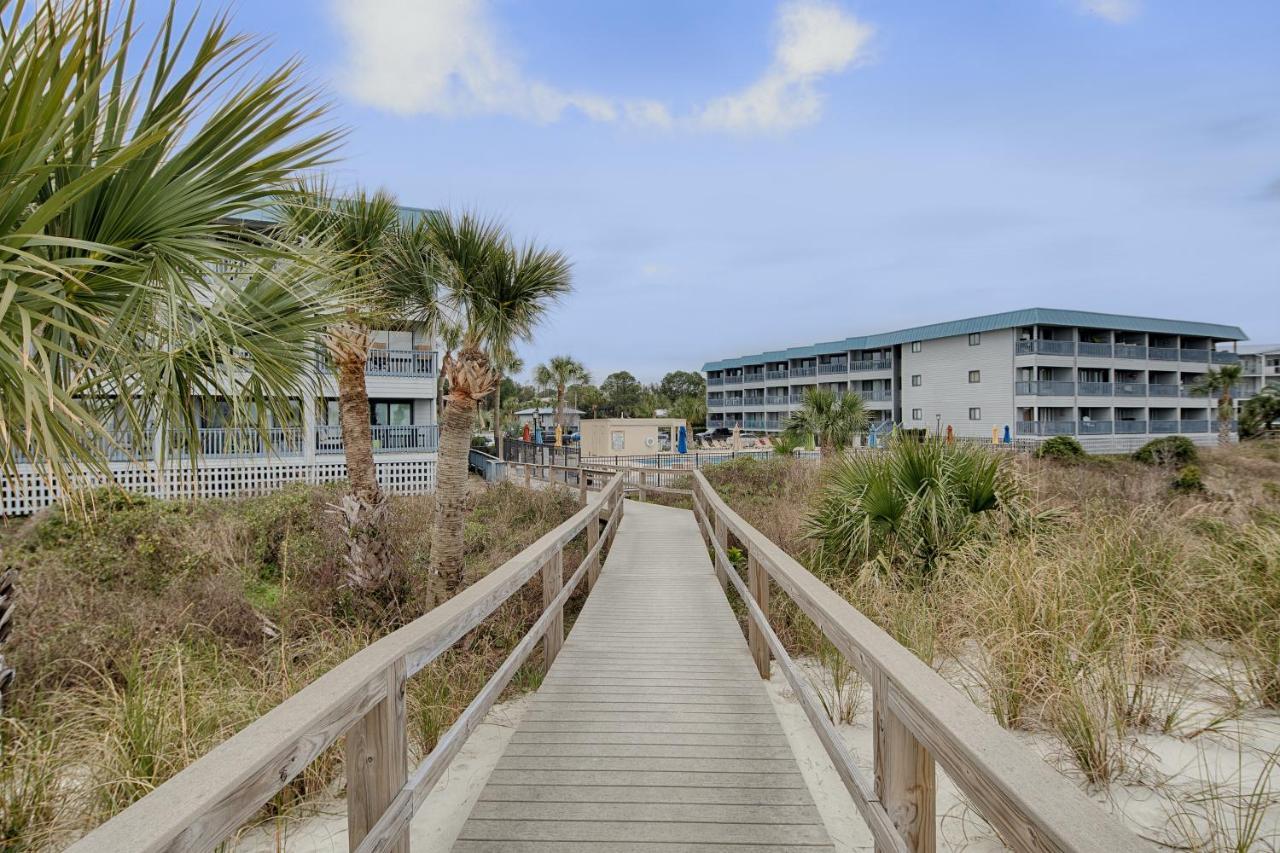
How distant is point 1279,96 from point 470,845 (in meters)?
20.2

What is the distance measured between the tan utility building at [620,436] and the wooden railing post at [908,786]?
116 feet

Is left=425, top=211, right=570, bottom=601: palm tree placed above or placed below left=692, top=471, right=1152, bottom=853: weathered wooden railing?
above

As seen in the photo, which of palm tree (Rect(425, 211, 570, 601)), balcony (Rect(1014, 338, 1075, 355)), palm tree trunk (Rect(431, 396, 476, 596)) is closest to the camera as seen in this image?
palm tree trunk (Rect(431, 396, 476, 596))

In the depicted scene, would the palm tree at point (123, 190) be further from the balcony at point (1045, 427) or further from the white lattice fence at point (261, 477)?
the balcony at point (1045, 427)

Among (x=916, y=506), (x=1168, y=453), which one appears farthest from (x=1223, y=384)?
(x=916, y=506)

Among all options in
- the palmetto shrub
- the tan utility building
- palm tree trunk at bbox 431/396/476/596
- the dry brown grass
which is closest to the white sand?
the dry brown grass

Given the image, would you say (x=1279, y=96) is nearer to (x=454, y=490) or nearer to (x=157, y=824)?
(x=454, y=490)

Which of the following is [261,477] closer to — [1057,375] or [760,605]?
[760,605]

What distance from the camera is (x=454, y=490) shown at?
8.42 metres

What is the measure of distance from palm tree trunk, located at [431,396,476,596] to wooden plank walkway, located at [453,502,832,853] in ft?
8.63

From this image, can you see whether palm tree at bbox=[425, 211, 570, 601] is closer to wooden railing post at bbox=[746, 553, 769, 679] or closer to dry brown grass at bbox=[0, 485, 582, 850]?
dry brown grass at bbox=[0, 485, 582, 850]

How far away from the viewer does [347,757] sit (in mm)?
2094

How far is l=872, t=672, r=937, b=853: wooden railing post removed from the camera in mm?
1899

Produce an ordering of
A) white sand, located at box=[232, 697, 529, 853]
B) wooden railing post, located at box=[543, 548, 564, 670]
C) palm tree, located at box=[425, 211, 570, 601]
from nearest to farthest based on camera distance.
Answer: white sand, located at box=[232, 697, 529, 853] → wooden railing post, located at box=[543, 548, 564, 670] → palm tree, located at box=[425, 211, 570, 601]
